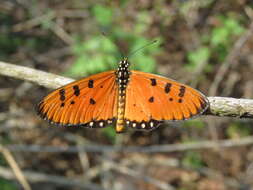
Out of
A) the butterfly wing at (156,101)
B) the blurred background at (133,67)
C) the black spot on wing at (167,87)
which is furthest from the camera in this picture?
the blurred background at (133,67)

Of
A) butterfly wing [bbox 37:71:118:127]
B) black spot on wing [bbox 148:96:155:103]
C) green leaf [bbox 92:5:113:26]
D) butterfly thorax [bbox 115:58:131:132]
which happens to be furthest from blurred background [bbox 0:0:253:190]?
black spot on wing [bbox 148:96:155:103]

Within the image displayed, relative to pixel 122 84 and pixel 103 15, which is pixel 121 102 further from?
pixel 103 15

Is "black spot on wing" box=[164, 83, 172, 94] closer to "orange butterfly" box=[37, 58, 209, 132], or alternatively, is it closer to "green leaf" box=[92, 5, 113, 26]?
"orange butterfly" box=[37, 58, 209, 132]

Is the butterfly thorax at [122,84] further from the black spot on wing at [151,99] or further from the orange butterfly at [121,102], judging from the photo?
the black spot on wing at [151,99]

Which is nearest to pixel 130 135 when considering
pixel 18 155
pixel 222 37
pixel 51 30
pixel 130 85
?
pixel 18 155

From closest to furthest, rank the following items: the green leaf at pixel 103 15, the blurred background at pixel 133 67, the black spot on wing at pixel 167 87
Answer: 1. the black spot on wing at pixel 167 87
2. the blurred background at pixel 133 67
3. the green leaf at pixel 103 15

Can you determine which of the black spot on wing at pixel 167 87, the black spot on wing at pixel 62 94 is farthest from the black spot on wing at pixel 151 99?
the black spot on wing at pixel 62 94

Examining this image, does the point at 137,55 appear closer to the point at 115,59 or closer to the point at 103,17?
the point at 115,59

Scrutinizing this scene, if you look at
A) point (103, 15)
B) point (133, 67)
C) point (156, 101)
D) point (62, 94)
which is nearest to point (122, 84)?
point (156, 101)
